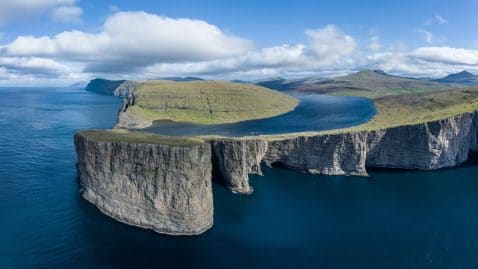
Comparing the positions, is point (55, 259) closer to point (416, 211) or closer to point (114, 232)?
point (114, 232)

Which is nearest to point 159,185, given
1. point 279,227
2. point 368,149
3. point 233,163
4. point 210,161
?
point 210,161

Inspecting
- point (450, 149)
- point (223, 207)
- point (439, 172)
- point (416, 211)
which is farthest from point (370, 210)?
point (450, 149)

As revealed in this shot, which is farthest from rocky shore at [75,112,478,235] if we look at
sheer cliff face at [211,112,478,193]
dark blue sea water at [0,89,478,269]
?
dark blue sea water at [0,89,478,269]

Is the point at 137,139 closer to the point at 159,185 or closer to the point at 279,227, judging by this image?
the point at 159,185

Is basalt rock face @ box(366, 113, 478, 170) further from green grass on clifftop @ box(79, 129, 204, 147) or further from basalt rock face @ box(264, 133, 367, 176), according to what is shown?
green grass on clifftop @ box(79, 129, 204, 147)

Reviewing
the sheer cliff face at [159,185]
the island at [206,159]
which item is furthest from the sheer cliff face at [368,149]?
the sheer cliff face at [159,185]

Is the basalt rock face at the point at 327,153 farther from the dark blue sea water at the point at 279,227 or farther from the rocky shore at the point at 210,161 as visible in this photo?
the dark blue sea water at the point at 279,227
